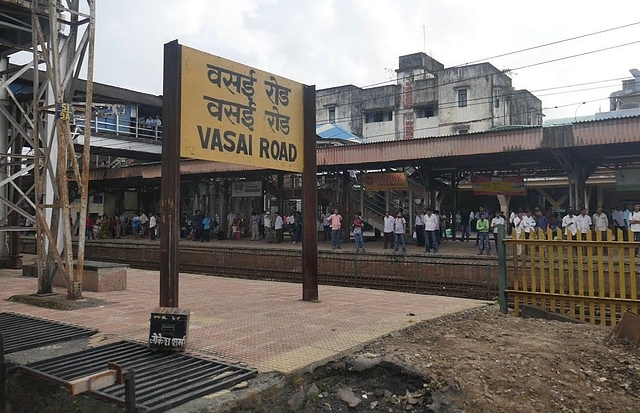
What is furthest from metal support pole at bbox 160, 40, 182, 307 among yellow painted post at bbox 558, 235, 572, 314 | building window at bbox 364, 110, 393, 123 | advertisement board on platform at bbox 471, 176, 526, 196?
building window at bbox 364, 110, 393, 123

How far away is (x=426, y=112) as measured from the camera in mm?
36312

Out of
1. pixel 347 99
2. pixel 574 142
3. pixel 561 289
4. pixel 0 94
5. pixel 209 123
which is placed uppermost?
pixel 347 99

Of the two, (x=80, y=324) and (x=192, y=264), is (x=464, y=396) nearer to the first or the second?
(x=80, y=324)

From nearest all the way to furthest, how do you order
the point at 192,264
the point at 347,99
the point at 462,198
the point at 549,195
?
1. the point at 192,264
2. the point at 549,195
3. the point at 462,198
4. the point at 347,99

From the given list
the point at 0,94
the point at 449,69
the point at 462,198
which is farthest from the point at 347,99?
the point at 0,94

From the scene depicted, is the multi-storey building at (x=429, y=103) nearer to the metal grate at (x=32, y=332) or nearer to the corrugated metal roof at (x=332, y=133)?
the corrugated metal roof at (x=332, y=133)

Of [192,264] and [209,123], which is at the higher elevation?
[209,123]

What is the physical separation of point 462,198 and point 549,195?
4675mm

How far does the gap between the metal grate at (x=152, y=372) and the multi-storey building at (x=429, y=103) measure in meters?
31.9

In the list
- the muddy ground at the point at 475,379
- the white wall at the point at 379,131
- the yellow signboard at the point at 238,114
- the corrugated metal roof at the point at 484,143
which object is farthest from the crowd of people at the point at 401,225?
the white wall at the point at 379,131

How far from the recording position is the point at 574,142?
14.4 m

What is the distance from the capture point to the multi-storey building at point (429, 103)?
33.8m

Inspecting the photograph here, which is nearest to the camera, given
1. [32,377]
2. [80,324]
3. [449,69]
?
[32,377]

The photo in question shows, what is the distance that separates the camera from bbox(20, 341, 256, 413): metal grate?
12.0 feet
